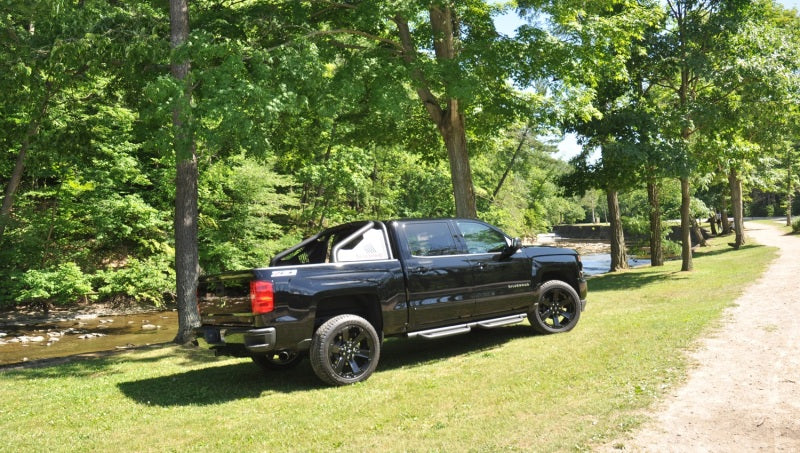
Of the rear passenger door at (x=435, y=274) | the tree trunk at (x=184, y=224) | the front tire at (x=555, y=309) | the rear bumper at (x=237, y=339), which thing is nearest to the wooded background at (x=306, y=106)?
the tree trunk at (x=184, y=224)

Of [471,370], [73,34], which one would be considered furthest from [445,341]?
[73,34]

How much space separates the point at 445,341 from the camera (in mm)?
9312

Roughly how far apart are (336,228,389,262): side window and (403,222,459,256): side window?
36 cm

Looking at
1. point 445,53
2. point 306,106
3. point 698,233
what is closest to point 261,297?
point 306,106

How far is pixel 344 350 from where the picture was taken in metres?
6.85

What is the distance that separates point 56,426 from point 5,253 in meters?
16.6

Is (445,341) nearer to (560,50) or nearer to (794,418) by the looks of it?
(794,418)

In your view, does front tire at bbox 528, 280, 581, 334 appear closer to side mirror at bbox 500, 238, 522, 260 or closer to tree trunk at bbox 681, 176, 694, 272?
side mirror at bbox 500, 238, 522, 260

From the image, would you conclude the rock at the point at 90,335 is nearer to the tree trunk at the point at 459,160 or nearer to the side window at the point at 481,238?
the tree trunk at the point at 459,160

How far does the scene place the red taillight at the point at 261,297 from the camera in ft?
20.6

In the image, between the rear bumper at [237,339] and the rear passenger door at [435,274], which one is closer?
the rear bumper at [237,339]

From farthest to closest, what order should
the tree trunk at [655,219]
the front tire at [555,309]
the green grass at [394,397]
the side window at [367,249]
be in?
1. the tree trunk at [655,219]
2. the front tire at [555,309]
3. the side window at [367,249]
4. the green grass at [394,397]

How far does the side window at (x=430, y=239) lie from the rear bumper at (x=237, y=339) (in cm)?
220

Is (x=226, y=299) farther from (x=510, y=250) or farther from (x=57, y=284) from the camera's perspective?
(x=57, y=284)
